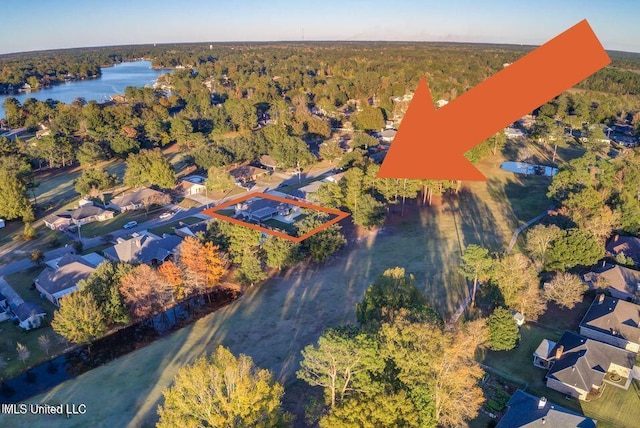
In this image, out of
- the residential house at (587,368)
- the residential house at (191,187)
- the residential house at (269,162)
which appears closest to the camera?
the residential house at (587,368)

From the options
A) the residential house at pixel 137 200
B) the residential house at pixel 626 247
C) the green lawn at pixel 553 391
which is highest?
the residential house at pixel 137 200

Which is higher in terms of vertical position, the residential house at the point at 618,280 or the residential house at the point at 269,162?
the residential house at the point at 269,162

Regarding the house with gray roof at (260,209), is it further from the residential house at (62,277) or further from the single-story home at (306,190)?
the residential house at (62,277)

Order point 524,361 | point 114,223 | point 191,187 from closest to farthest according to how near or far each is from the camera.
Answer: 1. point 524,361
2. point 114,223
3. point 191,187

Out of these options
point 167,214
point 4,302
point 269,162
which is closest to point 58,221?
point 167,214

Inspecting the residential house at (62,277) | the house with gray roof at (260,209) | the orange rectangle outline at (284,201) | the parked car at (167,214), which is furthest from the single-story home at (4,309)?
the house with gray roof at (260,209)

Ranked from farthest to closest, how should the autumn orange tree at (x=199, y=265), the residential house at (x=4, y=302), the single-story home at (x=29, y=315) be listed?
the autumn orange tree at (x=199, y=265) → the residential house at (x=4, y=302) → the single-story home at (x=29, y=315)

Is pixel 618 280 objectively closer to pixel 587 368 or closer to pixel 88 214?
pixel 587 368
